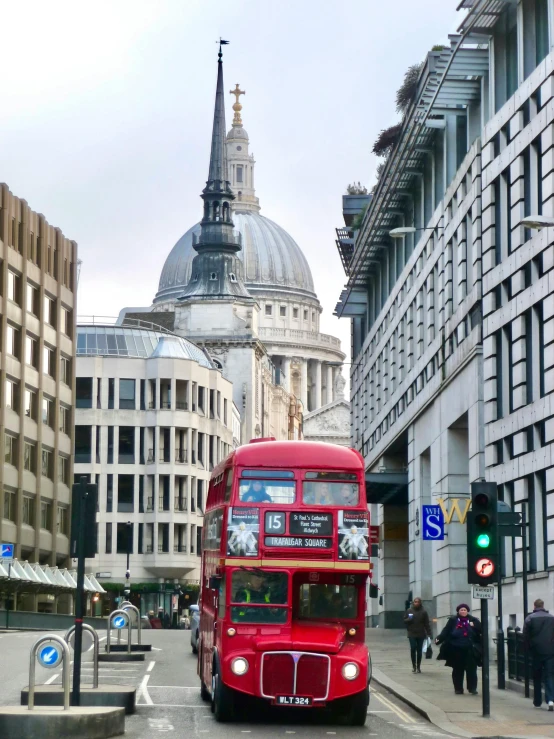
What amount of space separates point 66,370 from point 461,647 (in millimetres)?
67185

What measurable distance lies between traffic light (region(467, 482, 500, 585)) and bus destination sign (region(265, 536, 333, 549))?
7.10ft

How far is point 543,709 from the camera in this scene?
Answer: 2609 cm

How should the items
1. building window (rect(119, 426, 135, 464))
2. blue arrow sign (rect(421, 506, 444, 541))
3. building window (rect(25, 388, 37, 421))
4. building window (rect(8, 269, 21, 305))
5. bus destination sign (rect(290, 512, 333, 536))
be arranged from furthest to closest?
building window (rect(119, 426, 135, 464))
building window (rect(25, 388, 37, 421))
building window (rect(8, 269, 21, 305))
blue arrow sign (rect(421, 506, 444, 541))
bus destination sign (rect(290, 512, 333, 536))

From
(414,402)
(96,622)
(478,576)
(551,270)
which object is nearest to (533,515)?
(551,270)

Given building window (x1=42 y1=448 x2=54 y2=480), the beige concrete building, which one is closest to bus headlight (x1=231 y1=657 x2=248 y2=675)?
the beige concrete building

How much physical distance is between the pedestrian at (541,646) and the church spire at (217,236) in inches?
5247

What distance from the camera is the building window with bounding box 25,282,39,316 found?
3356 inches

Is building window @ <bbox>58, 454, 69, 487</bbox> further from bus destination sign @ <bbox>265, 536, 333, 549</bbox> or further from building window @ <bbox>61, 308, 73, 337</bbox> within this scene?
bus destination sign @ <bbox>265, 536, 333, 549</bbox>

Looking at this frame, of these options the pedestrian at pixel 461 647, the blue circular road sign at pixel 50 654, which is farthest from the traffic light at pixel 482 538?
the blue circular road sign at pixel 50 654

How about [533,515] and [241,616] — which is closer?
[241,616]

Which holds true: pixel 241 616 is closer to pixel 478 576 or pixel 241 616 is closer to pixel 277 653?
pixel 277 653

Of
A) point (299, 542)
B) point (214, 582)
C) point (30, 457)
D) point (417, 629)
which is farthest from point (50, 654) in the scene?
point (30, 457)

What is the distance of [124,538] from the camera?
116562 millimetres

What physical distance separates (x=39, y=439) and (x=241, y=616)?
64709mm
